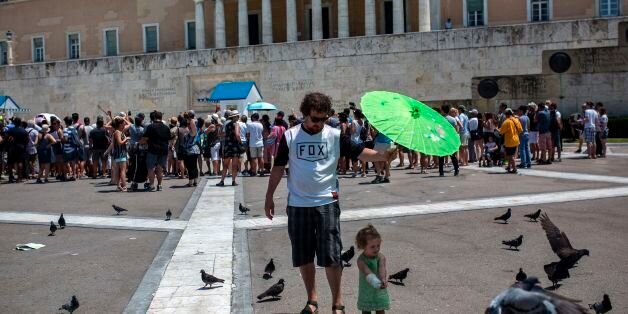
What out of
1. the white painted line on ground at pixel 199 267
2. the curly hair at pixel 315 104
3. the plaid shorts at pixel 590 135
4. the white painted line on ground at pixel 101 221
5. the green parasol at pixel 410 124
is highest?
the curly hair at pixel 315 104

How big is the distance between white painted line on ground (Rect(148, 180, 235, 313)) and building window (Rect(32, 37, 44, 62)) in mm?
47974

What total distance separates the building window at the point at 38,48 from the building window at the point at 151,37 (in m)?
9.61

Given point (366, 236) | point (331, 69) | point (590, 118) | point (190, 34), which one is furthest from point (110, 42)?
point (366, 236)

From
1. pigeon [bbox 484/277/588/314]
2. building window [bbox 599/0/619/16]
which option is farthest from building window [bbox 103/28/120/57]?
pigeon [bbox 484/277/588/314]

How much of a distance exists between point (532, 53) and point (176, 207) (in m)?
24.4

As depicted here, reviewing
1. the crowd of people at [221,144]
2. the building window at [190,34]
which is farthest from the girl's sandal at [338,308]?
the building window at [190,34]

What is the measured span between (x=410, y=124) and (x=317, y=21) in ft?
131

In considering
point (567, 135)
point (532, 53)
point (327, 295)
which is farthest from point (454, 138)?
point (532, 53)

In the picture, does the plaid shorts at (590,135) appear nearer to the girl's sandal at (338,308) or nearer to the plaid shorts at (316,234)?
the plaid shorts at (316,234)

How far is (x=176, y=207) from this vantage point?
543 inches

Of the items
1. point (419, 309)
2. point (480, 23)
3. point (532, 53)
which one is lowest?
point (419, 309)

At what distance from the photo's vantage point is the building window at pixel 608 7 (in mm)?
A: 42719

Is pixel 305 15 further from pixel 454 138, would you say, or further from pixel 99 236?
pixel 454 138

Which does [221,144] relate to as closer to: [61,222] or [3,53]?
[61,222]
